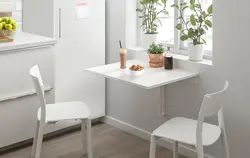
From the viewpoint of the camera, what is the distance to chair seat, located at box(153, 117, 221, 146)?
285 centimetres

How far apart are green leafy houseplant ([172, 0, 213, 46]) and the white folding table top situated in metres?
0.27

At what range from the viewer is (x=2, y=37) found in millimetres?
3598

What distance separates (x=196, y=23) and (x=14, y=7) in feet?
5.16

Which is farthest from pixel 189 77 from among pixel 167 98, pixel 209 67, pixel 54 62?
pixel 54 62

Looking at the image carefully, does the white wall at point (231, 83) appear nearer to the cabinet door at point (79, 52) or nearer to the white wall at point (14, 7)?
the cabinet door at point (79, 52)

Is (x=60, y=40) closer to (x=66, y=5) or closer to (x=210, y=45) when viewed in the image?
(x=66, y=5)

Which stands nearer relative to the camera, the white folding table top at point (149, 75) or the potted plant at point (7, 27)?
the white folding table top at point (149, 75)

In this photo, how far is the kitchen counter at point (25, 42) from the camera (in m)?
3.45

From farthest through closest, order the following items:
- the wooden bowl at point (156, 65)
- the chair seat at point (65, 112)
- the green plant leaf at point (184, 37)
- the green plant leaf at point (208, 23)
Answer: the wooden bowl at point (156, 65), the green plant leaf at point (184, 37), the green plant leaf at point (208, 23), the chair seat at point (65, 112)

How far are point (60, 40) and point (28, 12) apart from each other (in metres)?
0.38

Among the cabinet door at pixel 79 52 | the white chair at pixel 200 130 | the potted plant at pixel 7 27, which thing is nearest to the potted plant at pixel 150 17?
the cabinet door at pixel 79 52

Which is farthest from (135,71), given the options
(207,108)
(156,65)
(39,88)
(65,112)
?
(207,108)

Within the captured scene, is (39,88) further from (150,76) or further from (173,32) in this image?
(173,32)

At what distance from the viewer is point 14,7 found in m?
3.87
